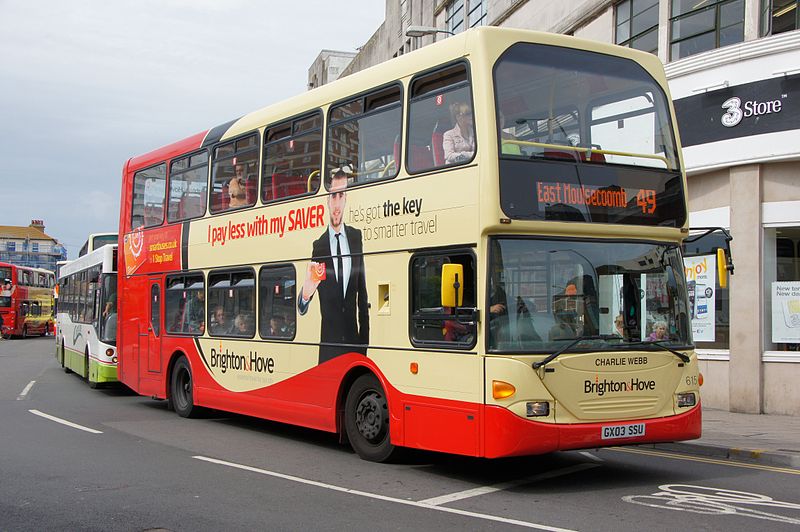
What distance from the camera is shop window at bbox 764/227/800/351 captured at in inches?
634

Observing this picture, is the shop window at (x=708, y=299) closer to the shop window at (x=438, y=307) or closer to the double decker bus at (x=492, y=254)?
the double decker bus at (x=492, y=254)

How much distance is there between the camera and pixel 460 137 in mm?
9312

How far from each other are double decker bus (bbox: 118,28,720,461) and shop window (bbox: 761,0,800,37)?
24.8 feet

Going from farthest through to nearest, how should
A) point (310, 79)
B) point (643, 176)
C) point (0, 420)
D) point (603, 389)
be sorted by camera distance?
point (310, 79) < point (0, 420) < point (643, 176) < point (603, 389)

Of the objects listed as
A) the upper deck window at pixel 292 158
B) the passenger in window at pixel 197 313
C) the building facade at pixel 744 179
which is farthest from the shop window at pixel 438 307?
the building facade at pixel 744 179

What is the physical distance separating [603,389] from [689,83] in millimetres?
10242

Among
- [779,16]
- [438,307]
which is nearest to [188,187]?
[438,307]

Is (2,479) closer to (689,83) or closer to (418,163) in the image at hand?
(418,163)

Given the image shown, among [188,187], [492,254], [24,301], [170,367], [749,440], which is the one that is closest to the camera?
[492,254]

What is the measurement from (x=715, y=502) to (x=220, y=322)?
8096mm

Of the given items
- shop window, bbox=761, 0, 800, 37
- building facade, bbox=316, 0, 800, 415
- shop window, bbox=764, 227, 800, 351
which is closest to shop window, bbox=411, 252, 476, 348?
building facade, bbox=316, 0, 800, 415

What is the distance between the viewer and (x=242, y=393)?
13516 millimetres

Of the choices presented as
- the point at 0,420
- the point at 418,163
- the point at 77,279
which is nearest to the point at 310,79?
the point at 77,279

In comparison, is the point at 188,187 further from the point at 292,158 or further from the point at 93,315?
the point at 93,315
